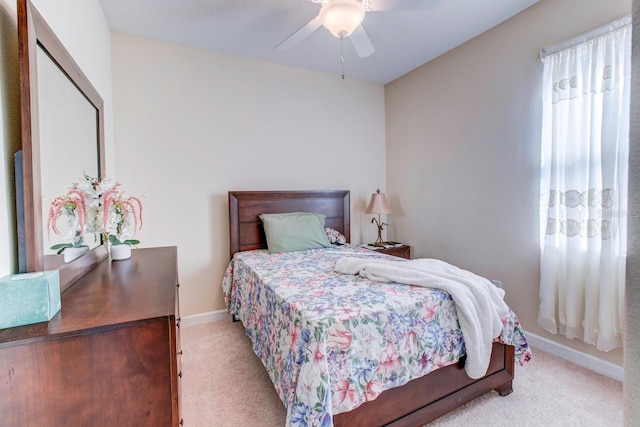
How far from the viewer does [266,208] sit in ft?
10.7

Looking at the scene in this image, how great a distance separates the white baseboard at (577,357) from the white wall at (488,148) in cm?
4

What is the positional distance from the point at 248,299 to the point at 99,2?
2.52 m

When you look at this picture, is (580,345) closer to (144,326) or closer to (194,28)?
(144,326)

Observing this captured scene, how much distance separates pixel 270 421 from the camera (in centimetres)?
171

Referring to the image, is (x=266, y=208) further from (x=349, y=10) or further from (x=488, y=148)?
(x=488, y=148)

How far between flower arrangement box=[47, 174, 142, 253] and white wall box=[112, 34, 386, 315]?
1.08 meters

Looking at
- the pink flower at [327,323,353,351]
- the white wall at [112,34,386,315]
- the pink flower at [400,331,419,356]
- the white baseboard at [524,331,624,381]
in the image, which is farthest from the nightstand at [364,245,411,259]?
the pink flower at [327,323,353,351]

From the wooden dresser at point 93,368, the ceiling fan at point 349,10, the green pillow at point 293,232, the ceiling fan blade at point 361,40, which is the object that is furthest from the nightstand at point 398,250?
the wooden dresser at point 93,368

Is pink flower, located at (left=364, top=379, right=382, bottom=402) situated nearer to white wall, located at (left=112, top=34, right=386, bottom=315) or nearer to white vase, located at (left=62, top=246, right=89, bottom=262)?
white vase, located at (left=62, top=246, right=89, bottom=262)

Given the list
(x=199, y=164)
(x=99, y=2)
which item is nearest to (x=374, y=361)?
(x=199, y=164)

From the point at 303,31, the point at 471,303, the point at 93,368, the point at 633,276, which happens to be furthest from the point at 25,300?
the point at 303,31

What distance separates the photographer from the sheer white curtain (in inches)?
76.0

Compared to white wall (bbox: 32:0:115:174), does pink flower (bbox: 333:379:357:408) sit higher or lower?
lower

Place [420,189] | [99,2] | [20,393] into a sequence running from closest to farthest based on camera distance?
[20,393], [99,2], [420,189]
